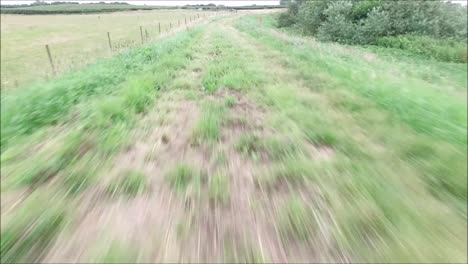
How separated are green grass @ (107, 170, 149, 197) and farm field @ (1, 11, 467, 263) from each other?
0.02m

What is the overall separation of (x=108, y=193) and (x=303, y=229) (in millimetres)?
2012

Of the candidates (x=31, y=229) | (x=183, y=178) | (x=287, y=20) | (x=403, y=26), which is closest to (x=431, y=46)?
(x=403, y=26)

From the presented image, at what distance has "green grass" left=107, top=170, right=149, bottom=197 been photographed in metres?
2.92

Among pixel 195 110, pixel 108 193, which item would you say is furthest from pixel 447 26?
pixel 108 193

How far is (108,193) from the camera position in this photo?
9.46 ft

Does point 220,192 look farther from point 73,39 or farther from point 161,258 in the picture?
point 73,39

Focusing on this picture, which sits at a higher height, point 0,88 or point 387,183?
point 0,88

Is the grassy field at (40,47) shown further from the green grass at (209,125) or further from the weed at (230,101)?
the weed at (230,101)

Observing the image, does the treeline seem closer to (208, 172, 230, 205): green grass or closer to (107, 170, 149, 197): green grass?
(208, 172, 230, 205): green grass

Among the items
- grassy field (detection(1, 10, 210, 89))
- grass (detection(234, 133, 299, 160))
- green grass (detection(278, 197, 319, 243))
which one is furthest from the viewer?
grassy field (detection(1, 10, 210, 89))

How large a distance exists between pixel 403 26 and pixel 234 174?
17.6 meters

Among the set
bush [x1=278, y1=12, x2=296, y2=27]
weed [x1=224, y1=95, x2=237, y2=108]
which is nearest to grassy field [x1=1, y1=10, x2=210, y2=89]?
weed [x1=224, y1=95, x2=237, y2=108]

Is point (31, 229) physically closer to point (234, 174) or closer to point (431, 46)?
point (234, 174)

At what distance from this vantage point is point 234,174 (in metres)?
3.28
